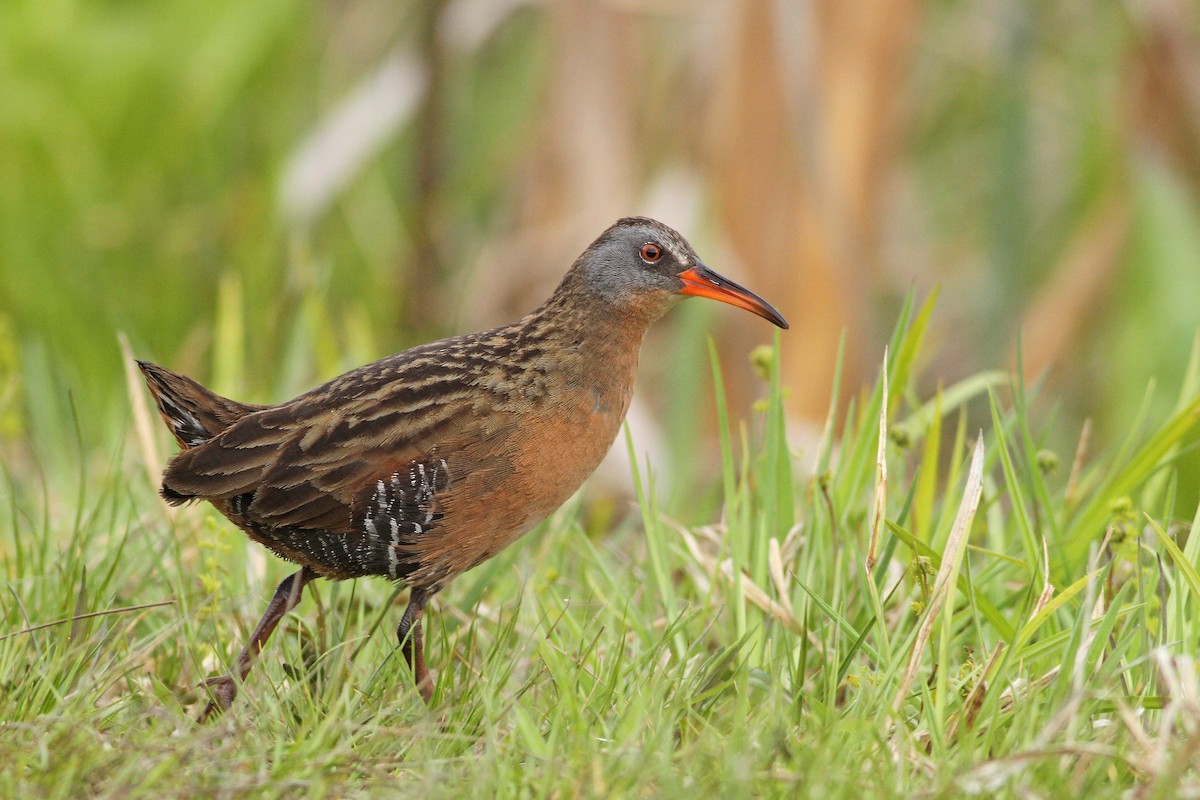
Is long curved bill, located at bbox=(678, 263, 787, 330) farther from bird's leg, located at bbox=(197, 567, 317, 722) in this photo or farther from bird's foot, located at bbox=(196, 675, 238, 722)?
bird's foot, located at bbox=(196, 675, 238, 722)

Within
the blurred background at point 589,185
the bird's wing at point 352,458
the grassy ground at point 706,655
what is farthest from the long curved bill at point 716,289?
the blurred background at point 589,185

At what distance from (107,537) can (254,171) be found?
10.8 ft

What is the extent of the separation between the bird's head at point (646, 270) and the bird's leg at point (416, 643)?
0.81 meters

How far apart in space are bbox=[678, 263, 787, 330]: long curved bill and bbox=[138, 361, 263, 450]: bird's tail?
1029 mm

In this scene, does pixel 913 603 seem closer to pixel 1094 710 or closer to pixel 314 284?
pixel 1094 710

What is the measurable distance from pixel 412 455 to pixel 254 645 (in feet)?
1.59

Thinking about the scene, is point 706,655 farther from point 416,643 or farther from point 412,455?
point 412,455

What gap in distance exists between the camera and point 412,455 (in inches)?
124

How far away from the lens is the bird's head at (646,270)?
3465 millimetres

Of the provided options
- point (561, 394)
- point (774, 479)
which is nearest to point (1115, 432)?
point (774, 479)

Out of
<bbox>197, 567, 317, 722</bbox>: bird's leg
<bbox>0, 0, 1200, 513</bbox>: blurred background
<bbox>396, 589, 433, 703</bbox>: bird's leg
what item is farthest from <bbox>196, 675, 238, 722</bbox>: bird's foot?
<bbox>0, 0, 1200, 513</bbox>: blurred background

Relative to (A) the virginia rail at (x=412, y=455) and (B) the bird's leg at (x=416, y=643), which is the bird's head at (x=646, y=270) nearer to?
(A) the virginia rail at (x=412, y=455)

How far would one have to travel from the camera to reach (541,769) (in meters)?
2.50

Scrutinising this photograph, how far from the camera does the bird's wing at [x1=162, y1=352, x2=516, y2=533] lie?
3123 mm
